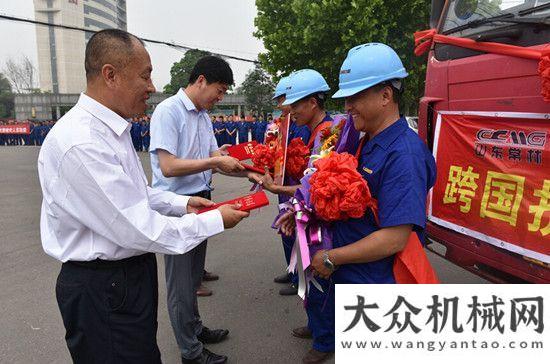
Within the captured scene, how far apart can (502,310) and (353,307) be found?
1.68ft

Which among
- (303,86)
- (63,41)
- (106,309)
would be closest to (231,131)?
(303,86)

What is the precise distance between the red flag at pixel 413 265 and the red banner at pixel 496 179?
769 millimetres

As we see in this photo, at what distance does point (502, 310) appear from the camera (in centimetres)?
145

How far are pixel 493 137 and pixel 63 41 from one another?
88632 mm

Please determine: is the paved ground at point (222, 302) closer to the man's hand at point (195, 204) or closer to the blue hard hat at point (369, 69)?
the man's hand at point (195, 204)

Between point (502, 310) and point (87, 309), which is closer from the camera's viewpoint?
point (502, 310)

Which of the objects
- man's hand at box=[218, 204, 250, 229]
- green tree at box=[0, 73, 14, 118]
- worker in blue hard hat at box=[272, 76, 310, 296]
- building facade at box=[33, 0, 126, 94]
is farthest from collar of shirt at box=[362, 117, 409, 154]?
building facade at box=[33, 0, 126, 94]

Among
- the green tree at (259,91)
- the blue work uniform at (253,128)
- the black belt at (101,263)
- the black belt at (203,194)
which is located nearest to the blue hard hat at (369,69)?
the black belt at (101,263)

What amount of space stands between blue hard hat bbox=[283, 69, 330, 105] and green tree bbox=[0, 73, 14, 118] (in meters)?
70.7

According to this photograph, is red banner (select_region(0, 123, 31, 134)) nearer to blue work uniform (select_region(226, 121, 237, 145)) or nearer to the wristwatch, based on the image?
blue work uniform (select_region(226, 121, 237, 145))

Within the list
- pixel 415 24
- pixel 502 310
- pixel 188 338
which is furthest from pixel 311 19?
pixel 502 310

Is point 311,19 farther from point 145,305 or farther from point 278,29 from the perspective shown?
point 145,305

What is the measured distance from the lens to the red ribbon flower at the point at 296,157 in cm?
341

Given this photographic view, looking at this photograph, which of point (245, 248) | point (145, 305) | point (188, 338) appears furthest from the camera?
point (245, 248)
